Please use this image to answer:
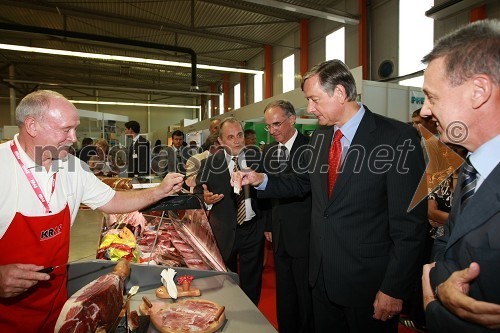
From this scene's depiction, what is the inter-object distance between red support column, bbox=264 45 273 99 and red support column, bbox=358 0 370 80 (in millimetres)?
5240

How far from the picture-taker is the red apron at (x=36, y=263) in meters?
1.53

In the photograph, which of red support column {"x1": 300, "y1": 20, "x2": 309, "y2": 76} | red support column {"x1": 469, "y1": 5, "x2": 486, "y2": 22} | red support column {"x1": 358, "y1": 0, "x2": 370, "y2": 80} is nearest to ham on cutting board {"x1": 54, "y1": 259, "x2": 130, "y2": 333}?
red support column {"x1": 469, "y1": 5, "x2": 486, "y2": 22}

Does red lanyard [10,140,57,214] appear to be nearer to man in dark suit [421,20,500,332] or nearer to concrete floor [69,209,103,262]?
concrete floor [69,209,103,262]

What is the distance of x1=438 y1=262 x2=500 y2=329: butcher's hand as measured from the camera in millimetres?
833

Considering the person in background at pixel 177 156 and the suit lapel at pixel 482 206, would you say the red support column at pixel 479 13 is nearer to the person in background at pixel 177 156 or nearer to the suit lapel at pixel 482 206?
the person in background at pixel 177 156

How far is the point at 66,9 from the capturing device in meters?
10.0

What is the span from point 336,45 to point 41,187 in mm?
10677

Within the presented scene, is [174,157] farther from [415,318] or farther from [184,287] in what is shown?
[184,287]

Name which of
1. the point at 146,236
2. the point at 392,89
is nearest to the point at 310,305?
the point at 146,236

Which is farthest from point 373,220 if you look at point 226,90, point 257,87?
point 226,90

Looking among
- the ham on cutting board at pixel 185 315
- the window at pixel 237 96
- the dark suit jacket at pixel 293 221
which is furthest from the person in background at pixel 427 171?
the window at pixel 237 96

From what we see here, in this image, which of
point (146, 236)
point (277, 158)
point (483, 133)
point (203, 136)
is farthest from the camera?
point (203, 136)

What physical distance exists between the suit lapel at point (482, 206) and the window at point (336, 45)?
10.1 m

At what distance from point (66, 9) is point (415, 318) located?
11.3 m
